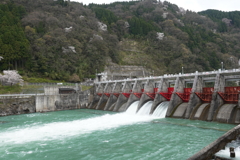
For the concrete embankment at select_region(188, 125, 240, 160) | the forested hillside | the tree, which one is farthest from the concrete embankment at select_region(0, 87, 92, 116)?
the concrete embankment at select_region(188, 125, 240, 160)

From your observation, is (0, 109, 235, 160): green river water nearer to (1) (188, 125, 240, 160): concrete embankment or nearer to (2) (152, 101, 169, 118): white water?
(1) (188, 125, 240, 160): concrete embankment

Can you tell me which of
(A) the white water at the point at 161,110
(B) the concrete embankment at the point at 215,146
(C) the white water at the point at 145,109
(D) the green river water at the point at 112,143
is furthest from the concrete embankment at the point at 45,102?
(B) the concrete embankment at the point at 215,146

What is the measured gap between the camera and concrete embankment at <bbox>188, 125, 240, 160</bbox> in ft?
28.8

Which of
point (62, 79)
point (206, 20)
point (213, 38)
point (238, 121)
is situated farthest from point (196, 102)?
point (206, 20)

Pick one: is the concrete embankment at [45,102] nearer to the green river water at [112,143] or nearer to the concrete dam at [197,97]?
the concrete dam at [197,97]

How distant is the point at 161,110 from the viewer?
90.7ft

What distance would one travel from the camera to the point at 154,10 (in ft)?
380

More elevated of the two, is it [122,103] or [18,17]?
[18,17]

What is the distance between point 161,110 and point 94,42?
49.3 meters

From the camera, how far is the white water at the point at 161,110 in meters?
27.0

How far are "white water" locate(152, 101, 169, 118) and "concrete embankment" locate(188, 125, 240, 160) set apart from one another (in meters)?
16.9

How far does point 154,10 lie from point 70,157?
11516 centimetres

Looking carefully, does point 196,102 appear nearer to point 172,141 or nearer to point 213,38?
point 172,141

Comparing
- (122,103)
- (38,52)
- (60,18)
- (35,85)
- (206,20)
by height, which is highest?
(206,20)
